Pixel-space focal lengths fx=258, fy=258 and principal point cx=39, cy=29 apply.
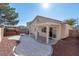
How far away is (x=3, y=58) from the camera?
428 centimetres

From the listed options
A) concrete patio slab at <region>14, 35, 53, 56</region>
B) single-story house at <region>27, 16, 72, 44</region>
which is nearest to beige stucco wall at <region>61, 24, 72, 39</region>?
single-story house at <region>27, 16, 72, 44</region>

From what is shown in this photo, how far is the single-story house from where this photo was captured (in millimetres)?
4270

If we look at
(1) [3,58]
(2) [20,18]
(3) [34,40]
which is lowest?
(1) [3,58]

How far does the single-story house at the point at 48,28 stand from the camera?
427cm

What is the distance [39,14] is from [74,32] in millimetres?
653

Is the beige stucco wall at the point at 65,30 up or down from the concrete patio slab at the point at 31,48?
up

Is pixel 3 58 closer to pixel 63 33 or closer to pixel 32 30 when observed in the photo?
pixel 32 30

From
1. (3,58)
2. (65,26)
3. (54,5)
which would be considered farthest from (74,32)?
(3,58)

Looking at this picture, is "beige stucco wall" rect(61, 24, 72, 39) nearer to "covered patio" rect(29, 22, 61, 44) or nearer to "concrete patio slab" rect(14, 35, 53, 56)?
"covered patio" rect(29, 22, 61, 44)

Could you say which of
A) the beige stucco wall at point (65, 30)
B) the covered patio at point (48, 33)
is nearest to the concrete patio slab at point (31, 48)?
the covered patio at point (48, 33)

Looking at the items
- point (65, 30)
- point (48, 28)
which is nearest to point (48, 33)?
point (48, 28)

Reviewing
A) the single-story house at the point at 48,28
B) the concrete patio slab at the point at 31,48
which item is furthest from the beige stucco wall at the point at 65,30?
the concrete patio slab at the point at 31,48

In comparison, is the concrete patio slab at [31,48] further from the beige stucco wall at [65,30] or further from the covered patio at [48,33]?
the beige stucco wall at [65,30]

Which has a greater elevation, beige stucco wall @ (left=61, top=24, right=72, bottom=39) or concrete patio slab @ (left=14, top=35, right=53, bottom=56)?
beige stucco wall @ (left=61, top=24, right=72, bottom=39)
